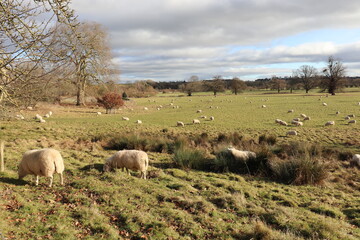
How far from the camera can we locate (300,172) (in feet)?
30.6

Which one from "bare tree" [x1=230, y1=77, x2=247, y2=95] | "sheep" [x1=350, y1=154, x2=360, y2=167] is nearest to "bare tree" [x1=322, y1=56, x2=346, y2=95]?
"bare tree" [x1=230, y1=77, x2=247, y2=95]

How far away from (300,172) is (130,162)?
21.3 feet

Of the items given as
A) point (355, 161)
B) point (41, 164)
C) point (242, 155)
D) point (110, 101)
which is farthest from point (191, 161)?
point (110, 101)

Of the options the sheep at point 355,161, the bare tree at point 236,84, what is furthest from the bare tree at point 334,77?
the sheep at point 355,161

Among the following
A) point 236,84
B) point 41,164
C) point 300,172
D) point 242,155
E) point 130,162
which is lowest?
point 300,172

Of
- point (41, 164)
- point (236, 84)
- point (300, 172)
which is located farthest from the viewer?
point (236, 84)

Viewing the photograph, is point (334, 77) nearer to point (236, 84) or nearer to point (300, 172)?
point (236, 84)

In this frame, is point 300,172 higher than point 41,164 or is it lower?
lower

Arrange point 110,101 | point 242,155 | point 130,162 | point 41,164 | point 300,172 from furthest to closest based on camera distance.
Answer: point 110,101
point 242,155
point 300,172
point 130,162
point 41,164

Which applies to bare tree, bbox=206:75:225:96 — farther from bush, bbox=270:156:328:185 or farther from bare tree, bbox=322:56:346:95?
bush, bbox=270:156:328:185

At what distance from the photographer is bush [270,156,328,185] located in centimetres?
923

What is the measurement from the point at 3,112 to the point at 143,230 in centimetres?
506

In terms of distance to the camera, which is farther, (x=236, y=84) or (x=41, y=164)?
(x=236, y=84)

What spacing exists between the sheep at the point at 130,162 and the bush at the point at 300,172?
5295 mm
